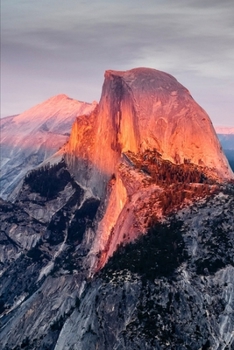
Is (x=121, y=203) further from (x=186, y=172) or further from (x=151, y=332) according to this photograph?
(x=151, y=332)

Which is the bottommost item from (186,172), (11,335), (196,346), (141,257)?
(11,335)

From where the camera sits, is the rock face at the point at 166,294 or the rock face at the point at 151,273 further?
the rock face at the point at 151,273

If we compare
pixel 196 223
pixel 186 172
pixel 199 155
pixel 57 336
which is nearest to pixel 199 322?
pixel 196 223

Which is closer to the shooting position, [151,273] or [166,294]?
[166,294]

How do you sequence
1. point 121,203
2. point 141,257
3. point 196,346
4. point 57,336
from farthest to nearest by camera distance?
1. point 121,203
2. point 57,336
3. point 141,257
4. point 196,346

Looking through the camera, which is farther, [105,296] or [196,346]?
[105,296]

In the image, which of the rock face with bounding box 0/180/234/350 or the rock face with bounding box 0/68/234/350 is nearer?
the rock face with bounding box 0/180/234/350

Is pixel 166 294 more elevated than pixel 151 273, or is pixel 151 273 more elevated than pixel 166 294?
pixel 151 273

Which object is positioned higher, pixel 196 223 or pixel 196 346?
pixel 196 223

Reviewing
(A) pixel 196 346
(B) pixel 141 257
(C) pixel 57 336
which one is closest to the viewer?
(A) pixel 196 346

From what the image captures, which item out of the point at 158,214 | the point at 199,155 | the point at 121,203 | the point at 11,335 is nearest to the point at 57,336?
the point at 11,335
